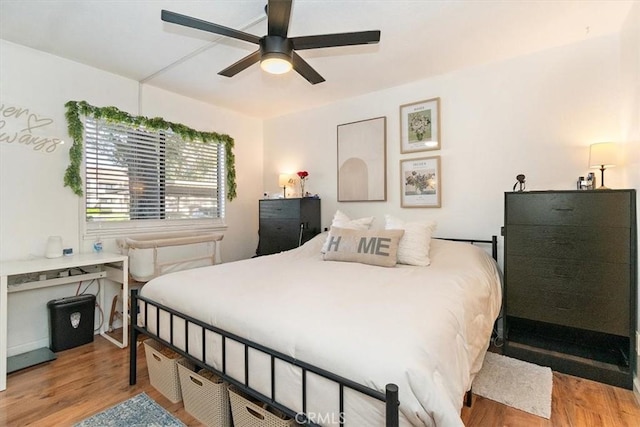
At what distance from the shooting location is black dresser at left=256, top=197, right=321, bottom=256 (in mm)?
3635

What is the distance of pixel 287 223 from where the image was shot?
3.72 meters

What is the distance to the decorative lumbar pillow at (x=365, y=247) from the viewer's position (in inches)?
93.8

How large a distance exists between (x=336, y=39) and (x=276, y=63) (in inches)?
15.8

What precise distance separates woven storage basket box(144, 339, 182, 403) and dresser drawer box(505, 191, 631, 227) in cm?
253

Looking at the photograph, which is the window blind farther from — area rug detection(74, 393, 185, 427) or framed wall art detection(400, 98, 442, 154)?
framed wall art detection(400, 98, 442, 154)

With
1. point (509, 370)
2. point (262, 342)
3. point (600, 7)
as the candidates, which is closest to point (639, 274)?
point (509, 370)

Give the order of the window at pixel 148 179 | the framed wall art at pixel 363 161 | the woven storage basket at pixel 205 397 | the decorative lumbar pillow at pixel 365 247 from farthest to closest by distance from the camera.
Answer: the framed wall art at pixel 363 161 → the window at pixel 148 179 → the decorative lumbar pillow at pixel 365 247 → the woven storage basket at pixel 205 397

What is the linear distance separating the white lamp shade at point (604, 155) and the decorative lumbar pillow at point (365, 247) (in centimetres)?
145

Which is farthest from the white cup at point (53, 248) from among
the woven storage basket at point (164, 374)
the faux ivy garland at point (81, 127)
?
the woven storage basket at point (164, 374)

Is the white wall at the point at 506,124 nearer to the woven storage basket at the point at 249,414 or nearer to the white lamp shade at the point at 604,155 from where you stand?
the white lamp shade at the point at 604,155

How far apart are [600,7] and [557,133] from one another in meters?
0.87

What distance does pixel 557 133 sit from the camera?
2.57 metres

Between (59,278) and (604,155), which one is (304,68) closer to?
(604,155)

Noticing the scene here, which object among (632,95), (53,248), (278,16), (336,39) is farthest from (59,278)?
(632,95)
